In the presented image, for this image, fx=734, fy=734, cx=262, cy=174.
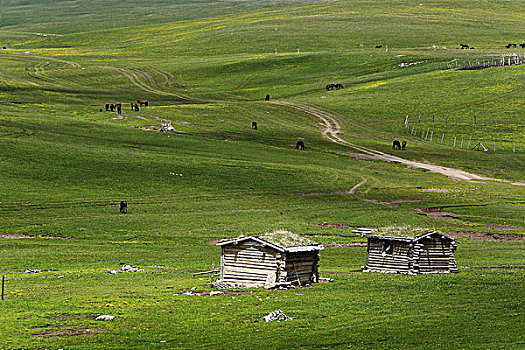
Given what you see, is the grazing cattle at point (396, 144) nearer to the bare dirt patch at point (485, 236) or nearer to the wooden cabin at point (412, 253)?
the bare dirt patch at point (485, 236)

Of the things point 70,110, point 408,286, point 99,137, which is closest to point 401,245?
point 408,286

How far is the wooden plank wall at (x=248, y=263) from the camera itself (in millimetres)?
43050

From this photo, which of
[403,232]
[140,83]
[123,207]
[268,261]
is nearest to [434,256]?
[403,232]

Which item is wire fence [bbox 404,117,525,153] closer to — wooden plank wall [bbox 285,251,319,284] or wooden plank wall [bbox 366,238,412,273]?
wooden plank wall [bbox 366,238,412,273]

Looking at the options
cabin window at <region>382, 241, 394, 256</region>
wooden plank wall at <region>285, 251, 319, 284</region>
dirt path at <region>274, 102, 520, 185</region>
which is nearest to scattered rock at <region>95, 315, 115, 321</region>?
wooden plank wall at <region>285, 251, 319, 284</region>

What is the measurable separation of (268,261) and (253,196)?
43.2 metres

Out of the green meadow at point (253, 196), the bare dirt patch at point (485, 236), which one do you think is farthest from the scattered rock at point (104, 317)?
the bare dirt patch at point (485, 236)

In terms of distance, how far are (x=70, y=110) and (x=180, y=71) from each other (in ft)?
197

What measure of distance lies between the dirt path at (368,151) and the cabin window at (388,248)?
188ft

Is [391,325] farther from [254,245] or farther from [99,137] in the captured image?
[99,137]

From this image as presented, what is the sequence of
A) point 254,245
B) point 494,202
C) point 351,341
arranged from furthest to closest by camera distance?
point 494,202 → point 254,245 → point 351,341

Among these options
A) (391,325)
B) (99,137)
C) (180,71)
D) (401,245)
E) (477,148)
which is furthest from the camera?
(180,71)

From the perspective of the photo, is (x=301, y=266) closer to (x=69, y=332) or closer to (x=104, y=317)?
(x=104, y=317)

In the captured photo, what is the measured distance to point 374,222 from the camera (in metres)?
75.2
